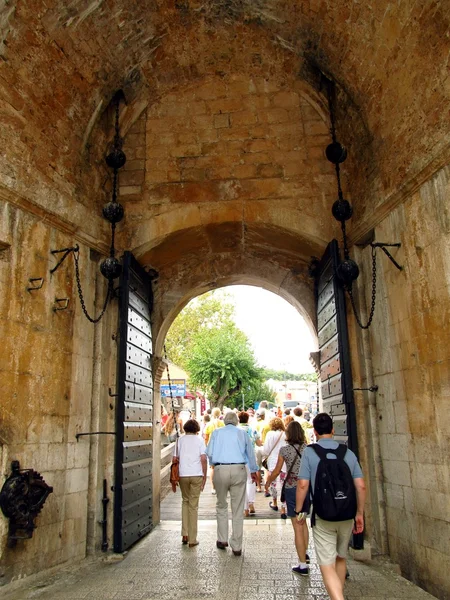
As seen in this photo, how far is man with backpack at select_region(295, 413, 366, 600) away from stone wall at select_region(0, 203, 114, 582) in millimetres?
2484

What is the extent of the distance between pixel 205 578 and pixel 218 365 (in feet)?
71.9

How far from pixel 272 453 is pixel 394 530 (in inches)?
84.7

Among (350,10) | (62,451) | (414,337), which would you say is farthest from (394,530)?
(350,10)

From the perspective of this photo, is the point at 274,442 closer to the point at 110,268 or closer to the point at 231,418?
the point at 231,418

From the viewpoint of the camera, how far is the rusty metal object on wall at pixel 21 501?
4090mm

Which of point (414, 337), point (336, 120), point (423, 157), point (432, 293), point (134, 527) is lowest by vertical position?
point (134, 527)

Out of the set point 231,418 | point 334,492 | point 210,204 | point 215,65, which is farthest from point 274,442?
point 215,65

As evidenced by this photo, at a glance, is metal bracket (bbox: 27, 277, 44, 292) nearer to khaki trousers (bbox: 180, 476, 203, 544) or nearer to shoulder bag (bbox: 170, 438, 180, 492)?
shoulder bag (bbox: 170, 438, 180, 492)

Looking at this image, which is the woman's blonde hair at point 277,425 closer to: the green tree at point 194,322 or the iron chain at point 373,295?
the iron chain at point 373,295

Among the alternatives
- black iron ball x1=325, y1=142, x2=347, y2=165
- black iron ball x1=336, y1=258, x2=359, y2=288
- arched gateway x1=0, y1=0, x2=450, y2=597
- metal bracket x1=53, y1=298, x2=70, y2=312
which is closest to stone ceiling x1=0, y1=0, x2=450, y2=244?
arched gateway x1=0, y1=0, x2=450, y2=597

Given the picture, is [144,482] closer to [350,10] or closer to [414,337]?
[414,337]

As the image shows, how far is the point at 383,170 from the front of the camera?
5.03 metres

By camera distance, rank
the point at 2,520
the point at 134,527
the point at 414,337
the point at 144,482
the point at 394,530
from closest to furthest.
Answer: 1. the point at 2,520
2. the point at 414,337
3. the point at 394,530
4. the point at 134,527
5. the point at 144,482

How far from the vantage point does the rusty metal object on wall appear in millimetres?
4090
